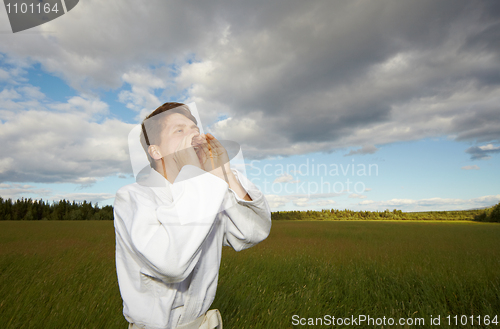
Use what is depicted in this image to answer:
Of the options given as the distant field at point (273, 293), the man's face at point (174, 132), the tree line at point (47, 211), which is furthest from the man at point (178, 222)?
the tree line at point (47, 211)

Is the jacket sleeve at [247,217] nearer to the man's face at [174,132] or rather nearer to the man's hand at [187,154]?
the man's hand at [187,154]

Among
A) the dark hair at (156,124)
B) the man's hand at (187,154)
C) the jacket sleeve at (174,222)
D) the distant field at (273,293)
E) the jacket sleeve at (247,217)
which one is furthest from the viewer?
the distant field at (273,293)

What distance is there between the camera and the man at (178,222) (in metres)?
1.04

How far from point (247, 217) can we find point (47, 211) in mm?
69857

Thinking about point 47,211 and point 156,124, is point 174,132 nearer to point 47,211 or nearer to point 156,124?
point 156,124

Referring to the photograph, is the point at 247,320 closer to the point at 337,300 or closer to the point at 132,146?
the point at 337,300

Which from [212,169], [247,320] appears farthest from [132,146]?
[247,320]

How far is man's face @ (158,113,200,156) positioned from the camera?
1.44 meters

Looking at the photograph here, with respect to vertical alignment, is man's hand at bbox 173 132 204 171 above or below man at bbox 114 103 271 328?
above

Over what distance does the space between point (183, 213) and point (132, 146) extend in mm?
705

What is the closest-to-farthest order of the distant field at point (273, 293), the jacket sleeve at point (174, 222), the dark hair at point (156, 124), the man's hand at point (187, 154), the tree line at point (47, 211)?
the jacket sleeve at point (174, 222), the man's hand at point (187, 154), the dark hair at point (156, 124), the distant field at point (273, 293), the tree line at point (47, 211)

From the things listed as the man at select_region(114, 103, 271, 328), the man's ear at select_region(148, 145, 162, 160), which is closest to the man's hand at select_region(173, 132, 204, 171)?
the man at select_region(114, 103, 271, 328)

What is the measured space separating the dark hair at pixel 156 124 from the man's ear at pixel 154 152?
0.03m

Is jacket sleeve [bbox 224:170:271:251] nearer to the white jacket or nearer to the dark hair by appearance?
the white jacket
